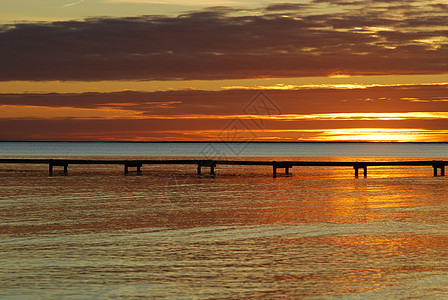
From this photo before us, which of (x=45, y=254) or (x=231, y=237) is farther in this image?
(x=231, y=237)

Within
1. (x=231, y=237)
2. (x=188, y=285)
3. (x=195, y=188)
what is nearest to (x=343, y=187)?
(x=195, y=188)

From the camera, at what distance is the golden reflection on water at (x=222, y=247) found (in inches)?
516

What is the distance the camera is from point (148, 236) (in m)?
19.8

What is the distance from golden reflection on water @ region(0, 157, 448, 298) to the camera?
1309cm

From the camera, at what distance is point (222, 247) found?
17750 mm

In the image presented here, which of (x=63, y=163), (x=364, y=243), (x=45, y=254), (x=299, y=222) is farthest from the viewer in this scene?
(x=63, y=163)

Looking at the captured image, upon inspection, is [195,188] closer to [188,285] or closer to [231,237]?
[231,237]

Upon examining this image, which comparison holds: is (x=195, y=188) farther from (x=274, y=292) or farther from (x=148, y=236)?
(x=274, y=292)

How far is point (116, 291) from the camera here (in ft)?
41.4

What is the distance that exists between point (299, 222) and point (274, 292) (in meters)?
10.9

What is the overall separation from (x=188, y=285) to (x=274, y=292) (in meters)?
1.76

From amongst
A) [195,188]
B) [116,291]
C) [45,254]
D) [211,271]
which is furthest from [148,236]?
[195,188]

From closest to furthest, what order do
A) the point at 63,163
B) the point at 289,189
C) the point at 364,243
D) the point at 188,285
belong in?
the point at 188,285, the point at 364,243, the point at 289,189, the point at 63,163

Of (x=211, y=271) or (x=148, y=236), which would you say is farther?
(x=148, y=236)
